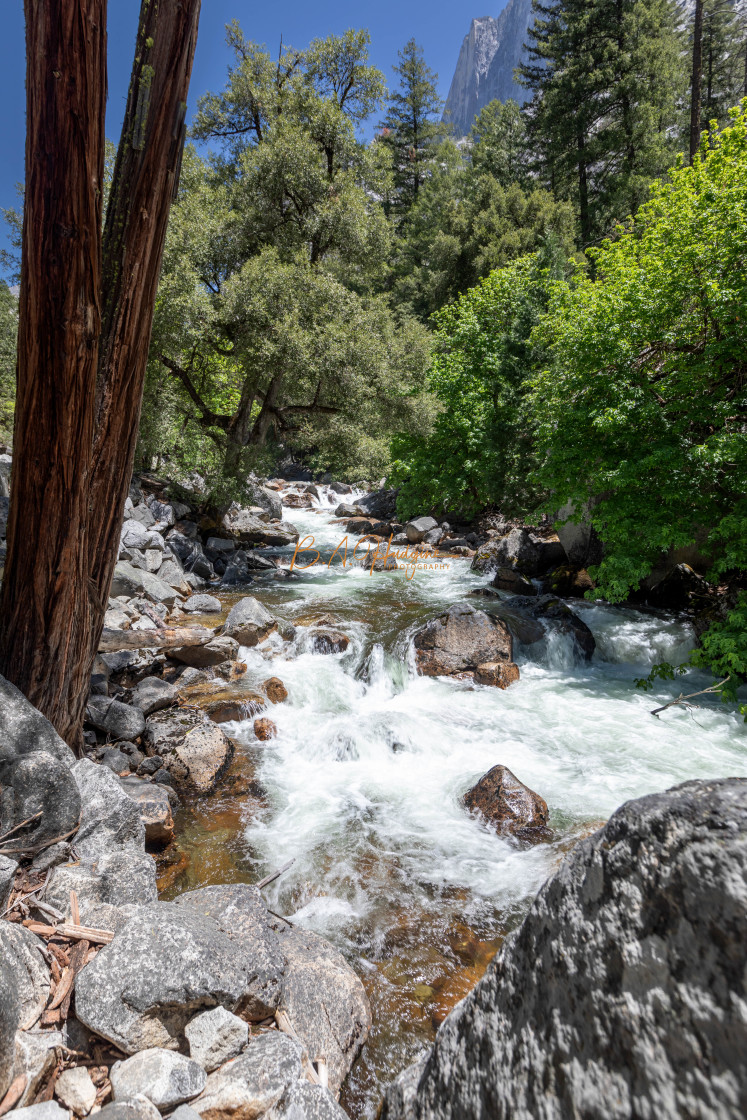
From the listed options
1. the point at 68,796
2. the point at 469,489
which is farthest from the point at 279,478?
the point at 68,796

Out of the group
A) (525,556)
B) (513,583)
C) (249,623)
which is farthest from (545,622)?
(249,623)

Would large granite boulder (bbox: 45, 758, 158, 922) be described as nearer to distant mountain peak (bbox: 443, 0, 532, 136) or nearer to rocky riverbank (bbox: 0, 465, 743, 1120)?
rocky riverbank (bbox: 0, 465, 743, 1120)

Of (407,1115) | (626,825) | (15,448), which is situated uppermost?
(15,448)

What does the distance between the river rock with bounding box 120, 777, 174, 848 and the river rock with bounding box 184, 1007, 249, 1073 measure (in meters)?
2.18

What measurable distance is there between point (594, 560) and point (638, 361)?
516cm

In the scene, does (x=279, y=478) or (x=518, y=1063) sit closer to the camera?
(x=518, y=1063)

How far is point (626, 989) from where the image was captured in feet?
3.91

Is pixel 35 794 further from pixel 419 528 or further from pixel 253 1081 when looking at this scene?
pixel 419 528

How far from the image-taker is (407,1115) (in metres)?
1.70

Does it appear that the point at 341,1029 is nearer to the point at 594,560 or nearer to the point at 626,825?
the point at 626,825

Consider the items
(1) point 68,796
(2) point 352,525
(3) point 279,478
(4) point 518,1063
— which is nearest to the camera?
(4) point 518,1063

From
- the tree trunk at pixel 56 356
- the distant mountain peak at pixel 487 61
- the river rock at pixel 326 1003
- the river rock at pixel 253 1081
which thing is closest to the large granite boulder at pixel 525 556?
the river rock at pixel 326 1003

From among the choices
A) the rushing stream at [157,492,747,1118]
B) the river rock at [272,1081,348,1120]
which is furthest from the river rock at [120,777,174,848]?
the river rock at [272,1081,348,1120]

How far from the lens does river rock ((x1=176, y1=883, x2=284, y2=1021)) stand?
2545 mm
